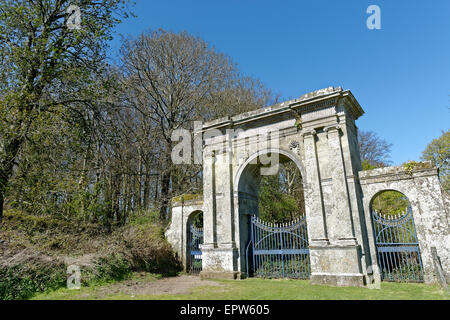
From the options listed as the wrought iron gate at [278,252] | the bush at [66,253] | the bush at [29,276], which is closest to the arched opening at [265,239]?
the wrought iron gate at [278,252]

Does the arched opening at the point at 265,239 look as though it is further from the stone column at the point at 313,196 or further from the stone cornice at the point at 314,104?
the stone cornice at the point at 314,104

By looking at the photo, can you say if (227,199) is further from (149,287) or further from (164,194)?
(164,194)

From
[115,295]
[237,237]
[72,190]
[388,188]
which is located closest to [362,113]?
[388,188]

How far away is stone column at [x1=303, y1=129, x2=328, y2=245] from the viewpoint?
7.85m

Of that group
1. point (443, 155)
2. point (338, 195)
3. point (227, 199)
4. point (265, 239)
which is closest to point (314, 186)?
point (338, 195)

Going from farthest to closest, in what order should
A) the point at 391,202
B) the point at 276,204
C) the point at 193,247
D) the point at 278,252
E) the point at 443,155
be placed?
the point at 443,155 → the point at 276,204 → the point at 391,202 → the point at 193,247 → the point at 278,252

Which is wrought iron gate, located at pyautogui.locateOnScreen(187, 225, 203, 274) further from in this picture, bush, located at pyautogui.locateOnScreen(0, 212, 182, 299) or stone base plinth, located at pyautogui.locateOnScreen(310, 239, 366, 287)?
stone base plinth, located at pyautogui.locateOnScreen(310, 239, 366, 287)

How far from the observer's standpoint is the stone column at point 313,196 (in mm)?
7848

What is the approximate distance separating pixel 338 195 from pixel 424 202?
2130 mm

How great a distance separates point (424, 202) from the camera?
727 centimetres

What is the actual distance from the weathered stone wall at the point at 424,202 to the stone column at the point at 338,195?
829 millimetres

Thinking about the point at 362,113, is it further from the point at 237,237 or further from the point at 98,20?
the point at 98,20

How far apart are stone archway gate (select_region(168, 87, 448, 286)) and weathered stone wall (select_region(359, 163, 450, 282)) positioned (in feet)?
0.08
